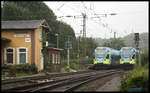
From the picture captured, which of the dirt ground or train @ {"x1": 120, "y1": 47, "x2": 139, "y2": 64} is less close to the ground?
train @ {"x1": 120, "y1": 47, "x2": 139, "y2": 64}

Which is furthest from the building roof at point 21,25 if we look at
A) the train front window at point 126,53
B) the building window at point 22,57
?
the train front window at point 126,53

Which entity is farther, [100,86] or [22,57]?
[22,57]

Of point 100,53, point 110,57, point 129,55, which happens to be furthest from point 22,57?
point 129,55

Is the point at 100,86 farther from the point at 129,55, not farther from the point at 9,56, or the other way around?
the point at 129,55

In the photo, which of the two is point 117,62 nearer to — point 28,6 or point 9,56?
point 9,56

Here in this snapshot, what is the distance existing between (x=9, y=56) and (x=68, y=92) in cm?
1939

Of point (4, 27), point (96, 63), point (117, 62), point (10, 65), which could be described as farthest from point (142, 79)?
point (117, 62)

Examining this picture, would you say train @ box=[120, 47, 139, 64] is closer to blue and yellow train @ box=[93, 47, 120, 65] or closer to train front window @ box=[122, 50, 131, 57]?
train front window @ box=[122, 50, 131, 57]

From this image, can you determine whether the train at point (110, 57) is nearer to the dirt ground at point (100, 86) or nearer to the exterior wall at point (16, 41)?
the exterior wall at point (16, 41)

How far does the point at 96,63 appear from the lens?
37.1 m

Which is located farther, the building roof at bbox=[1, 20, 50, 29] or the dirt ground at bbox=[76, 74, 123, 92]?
the building roof at bbox=[1, 20, 50, 29]

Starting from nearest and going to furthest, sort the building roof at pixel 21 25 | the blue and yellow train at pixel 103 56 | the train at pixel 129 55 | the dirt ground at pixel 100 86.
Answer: the dirt ground at pixel 100 86, the building roof at pixel 21 25, the blue and yellow train at pixel 103 56, the train at pixel 129 55

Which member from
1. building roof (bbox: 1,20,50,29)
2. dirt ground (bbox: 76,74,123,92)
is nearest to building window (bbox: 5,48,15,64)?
building roof (bbox: 1,20,50,29)

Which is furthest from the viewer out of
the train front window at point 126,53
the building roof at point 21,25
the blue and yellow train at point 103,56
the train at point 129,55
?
the train front window at point 126,53
